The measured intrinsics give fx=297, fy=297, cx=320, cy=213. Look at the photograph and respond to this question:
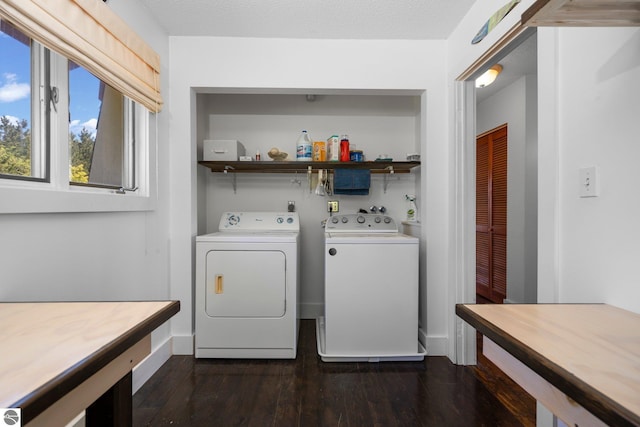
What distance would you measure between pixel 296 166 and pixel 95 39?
1474 mm

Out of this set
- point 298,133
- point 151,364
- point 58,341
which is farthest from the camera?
point 298,133

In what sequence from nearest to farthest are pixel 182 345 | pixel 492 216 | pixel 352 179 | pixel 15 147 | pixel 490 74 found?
pixel 15 147
pixel 182 345
pixel 352 179
pixel 490 74
pixel 492 216

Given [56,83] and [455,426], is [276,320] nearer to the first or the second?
[455,426]

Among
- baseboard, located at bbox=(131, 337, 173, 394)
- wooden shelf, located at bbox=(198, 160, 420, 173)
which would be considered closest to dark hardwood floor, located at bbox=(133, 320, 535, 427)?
baseboard, located at bbox=(131, 337, 173, 394)

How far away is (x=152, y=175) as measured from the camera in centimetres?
204

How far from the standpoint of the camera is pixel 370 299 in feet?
6.88

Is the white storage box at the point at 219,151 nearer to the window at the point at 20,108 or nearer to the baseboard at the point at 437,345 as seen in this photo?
the window at the point at 20,108

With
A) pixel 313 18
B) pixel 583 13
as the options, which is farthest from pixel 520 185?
pixel 583 13

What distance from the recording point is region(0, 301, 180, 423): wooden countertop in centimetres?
51

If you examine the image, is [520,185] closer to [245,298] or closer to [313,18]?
[313,18]

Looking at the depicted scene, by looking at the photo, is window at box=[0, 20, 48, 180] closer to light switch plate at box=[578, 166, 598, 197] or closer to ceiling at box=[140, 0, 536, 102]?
ceiling at box=[140, 0, 536, 102]

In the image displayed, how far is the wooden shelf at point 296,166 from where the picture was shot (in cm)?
242

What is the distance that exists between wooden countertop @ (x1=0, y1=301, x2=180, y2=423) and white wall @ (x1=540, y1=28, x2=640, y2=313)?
4.98 ft

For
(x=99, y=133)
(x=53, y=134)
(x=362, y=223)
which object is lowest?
(x=362, y=223)
